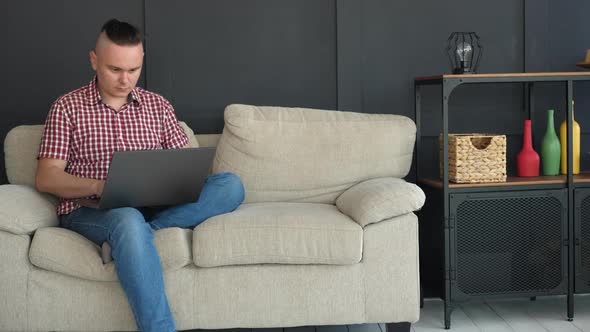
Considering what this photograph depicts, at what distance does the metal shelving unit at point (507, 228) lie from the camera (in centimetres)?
355

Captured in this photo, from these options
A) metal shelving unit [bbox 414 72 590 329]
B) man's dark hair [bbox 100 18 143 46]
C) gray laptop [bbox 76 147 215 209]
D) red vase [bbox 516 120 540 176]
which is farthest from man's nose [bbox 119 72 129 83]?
red vase [bbox 516 120 540 176]

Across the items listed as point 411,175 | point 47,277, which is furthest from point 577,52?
point 47,277

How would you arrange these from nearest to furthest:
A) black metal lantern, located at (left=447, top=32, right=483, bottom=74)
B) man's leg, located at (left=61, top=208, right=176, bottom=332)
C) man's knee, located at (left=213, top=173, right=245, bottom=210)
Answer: man's leg, located at (left=61, top=208, right=176, bottom=332)
man's knee, located at (left=213, top=173, right=245, bottom=210)
black metal lantern, located at (left=447, top=32, right=483, bottom=74)

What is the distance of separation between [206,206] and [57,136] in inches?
26.0

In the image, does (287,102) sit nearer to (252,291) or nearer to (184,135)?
(184,135)

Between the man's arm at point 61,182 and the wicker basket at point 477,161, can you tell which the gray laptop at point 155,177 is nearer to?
the man's arm at point 61,182

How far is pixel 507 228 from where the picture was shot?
360cm

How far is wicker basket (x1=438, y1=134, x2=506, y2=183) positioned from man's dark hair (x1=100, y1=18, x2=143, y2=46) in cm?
144

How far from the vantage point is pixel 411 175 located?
4223mm

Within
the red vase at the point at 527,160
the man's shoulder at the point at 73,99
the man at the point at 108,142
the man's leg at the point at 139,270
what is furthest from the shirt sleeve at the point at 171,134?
the red vase at the point at 527,160

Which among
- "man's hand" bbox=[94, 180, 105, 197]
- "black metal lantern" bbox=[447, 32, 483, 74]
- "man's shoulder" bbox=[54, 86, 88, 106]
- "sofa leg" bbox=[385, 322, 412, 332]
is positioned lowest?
"sofa leg" bbox=[385, 322, 412, 332]

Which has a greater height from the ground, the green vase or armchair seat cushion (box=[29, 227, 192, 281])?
the green vase

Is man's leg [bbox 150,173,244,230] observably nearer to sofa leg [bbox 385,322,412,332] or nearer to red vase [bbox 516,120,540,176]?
sofa leg [bbox 385,322,412,332]

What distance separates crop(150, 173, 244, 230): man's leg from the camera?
122 inches
